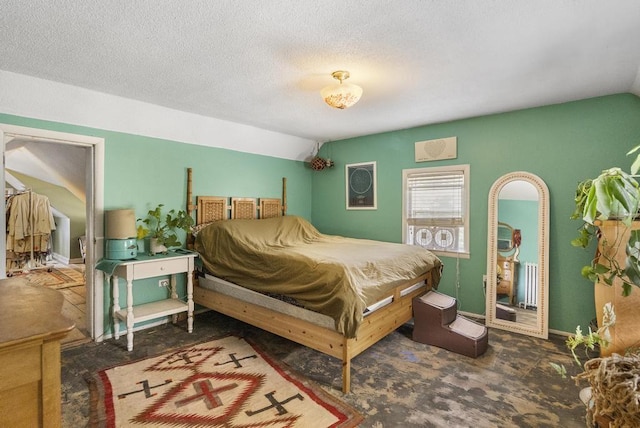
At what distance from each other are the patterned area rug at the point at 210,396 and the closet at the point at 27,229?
4766 millimetres

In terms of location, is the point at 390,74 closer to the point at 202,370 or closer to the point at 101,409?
the point at 202,370

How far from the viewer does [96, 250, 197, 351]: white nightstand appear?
110 inches

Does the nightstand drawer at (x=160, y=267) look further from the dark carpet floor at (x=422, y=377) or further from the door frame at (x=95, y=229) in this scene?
the dark carpet floor at (x=422, y=377)

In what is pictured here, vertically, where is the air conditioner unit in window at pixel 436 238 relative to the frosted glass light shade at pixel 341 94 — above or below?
below

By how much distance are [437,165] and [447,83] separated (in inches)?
54.7

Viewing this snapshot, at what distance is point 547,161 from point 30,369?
3960mm

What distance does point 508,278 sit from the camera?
3398mm

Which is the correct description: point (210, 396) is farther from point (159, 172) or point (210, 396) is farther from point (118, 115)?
point (118, 115)

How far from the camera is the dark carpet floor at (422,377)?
6.34 ft

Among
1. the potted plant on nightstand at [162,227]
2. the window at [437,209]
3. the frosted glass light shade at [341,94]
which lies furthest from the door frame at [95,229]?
the window at [437,209]

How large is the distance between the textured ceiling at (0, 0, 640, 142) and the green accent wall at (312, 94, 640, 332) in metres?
0.26

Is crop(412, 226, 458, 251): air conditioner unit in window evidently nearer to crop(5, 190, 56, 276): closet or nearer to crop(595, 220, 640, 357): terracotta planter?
crop(595, 220, 640, 357): terracotta planter

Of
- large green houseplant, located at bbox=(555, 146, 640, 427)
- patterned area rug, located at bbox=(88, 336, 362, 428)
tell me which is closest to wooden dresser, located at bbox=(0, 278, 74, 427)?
patterned area rug, located at bbox=(88, 336, 362, 428)

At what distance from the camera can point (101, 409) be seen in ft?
6.48
